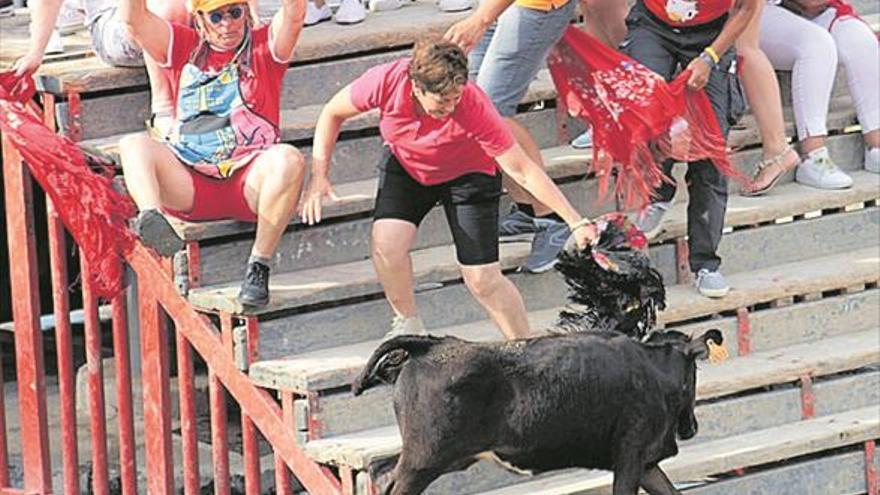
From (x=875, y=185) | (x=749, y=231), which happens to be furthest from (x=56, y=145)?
(x=875, y=185)

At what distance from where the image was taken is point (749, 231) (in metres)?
9.04

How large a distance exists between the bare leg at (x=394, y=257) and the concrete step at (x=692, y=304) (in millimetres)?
216

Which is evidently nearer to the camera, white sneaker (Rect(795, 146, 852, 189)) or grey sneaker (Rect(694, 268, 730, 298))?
grey sneaker (Rect(694, 268, 730, 298))

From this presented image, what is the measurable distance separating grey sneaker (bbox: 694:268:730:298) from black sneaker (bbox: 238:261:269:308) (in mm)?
1642

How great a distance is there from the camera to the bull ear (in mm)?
7465

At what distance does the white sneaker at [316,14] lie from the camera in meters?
9.09

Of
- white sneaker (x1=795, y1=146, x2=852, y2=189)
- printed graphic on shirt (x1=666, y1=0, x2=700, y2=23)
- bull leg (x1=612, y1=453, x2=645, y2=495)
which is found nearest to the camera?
bull leg (x1=612, y1=453, x2=645, y2=495)

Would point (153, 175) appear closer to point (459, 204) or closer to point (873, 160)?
point (459, 204)

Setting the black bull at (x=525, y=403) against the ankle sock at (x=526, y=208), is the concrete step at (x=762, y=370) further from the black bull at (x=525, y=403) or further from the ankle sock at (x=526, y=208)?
the ankle sock at (x=526, y=208)

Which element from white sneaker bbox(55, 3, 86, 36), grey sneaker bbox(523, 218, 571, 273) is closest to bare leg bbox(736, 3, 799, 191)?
grey sneaker bbox(523, 218, 571, 273)

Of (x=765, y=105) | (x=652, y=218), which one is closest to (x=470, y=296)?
(x=652, y=218)

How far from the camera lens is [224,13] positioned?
7.87 meters

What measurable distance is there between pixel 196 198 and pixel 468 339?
0.98 m

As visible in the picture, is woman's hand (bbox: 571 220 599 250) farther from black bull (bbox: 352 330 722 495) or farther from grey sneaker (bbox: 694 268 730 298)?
grey sneaker (bbox: 694 268 730 298)
